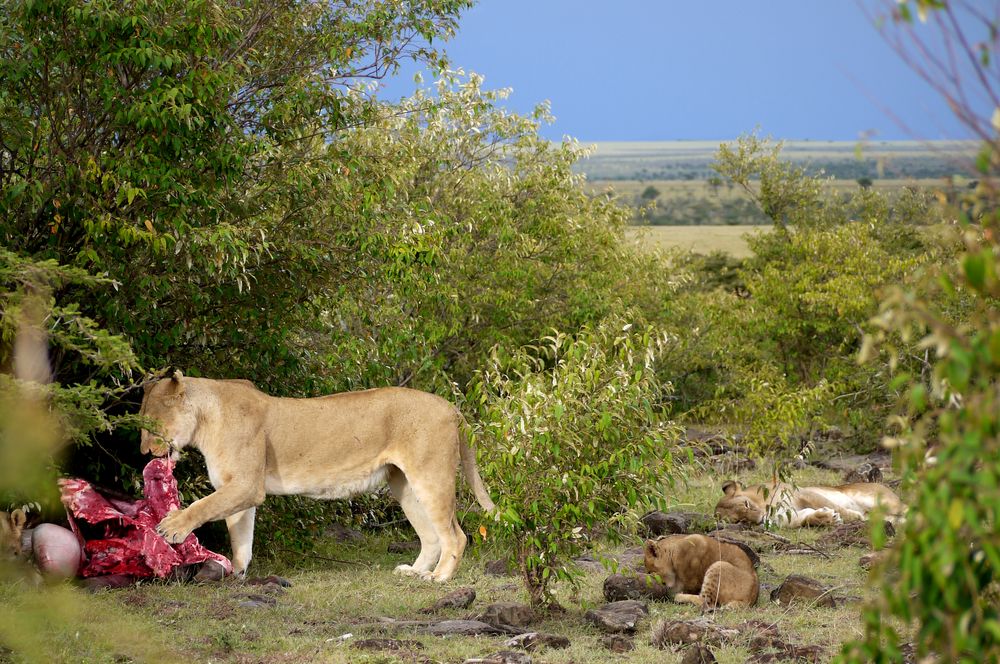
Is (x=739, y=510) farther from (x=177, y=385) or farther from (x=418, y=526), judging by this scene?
(x=177, y=385)

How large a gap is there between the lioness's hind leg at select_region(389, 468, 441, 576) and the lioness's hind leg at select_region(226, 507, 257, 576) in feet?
4.35

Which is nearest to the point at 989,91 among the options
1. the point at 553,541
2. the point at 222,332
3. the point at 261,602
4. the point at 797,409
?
the point at 553,541

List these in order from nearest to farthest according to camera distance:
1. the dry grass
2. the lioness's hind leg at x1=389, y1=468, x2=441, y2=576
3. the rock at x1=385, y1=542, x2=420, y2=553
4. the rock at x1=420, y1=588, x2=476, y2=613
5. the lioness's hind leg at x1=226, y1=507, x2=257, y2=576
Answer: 1. the rock at x1=420, y1=588, x2=476, y2=613
2. the lioness's hind leg at x1=226, y1=507, x2=257, y2=576
3. the lioness's hind leg at x1=389, y1=468, x2=441, y2=576
4. the rock at x1=385, y1=542, x2=420, y2=553
5. the dry grass

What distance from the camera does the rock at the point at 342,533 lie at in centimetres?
1305

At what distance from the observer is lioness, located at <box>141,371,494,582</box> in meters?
9.82

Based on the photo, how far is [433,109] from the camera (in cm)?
1780

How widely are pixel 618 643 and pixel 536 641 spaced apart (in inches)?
21.2

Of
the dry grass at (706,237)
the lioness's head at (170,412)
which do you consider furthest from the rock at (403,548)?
the dry grass at (706,237)

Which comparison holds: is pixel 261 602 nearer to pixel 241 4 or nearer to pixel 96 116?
pixel 96 116

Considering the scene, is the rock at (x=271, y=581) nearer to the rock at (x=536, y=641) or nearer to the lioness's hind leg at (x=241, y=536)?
the lioness's hind leg at (x=241, y=536)

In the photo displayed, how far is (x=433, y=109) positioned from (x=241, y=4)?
22.6 ft

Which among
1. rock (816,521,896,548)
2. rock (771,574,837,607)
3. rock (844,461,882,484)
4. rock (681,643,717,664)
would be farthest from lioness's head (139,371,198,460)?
rock (844,461,882,484)

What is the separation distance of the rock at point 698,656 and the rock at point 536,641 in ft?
3.02

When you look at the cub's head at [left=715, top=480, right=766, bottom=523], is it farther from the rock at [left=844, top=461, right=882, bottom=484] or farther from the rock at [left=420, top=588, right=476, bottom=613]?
the rock at [left=420, top=588, right=476, bottom=613]
